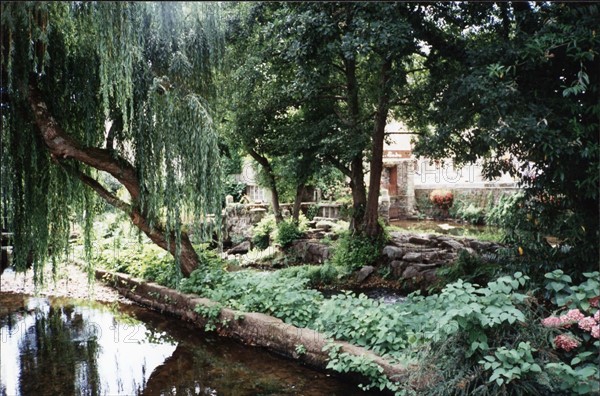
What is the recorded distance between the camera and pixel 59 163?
5.70m

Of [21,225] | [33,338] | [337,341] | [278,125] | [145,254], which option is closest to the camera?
[337,341]

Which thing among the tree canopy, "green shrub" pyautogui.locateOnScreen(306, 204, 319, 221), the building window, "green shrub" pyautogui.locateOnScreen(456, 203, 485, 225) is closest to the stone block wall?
"green shrub" pyautogui.locateOnScreen(456, 203, 485, 225)

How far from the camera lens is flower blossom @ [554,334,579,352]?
2998 mm

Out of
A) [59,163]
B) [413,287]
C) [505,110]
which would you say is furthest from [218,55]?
[413,287]

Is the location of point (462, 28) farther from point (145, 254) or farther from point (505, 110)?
point (145, 254)

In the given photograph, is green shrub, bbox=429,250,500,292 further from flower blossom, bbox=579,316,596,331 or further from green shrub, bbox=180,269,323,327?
flower blossom, bbox=579,316,596,331

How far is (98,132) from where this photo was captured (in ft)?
19.5

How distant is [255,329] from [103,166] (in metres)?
2.91

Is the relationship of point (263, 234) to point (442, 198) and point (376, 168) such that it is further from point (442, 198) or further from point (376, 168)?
point (442, 198)

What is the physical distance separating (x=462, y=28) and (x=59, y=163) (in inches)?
217

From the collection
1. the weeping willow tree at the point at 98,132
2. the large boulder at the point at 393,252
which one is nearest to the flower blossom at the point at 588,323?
the weeping willow tree at the point at 98,132

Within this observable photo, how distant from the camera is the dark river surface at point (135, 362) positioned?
4.54 meters

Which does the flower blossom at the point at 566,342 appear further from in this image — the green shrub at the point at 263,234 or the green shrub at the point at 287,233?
the green shrub at the point at 263,234

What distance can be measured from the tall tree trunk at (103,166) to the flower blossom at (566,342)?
5.10 metres
